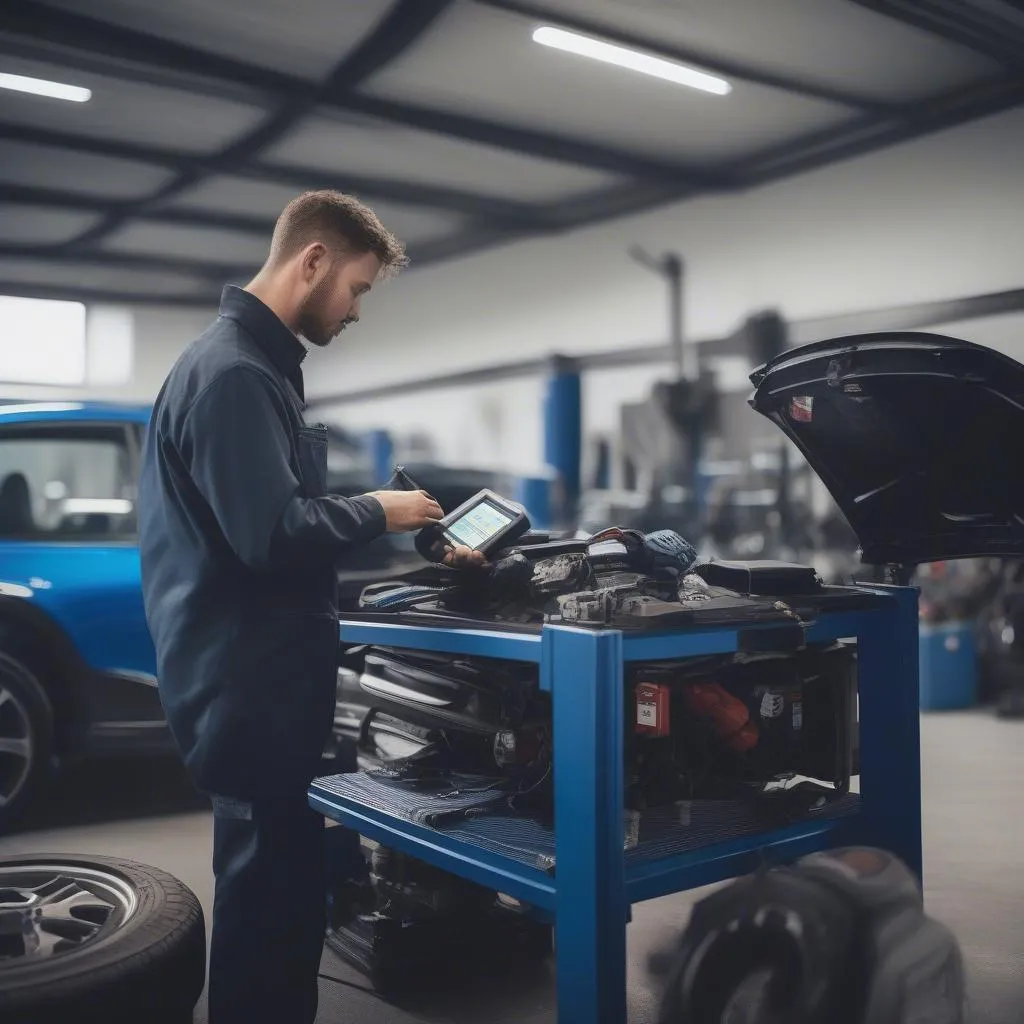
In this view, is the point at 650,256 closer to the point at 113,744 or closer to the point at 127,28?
the point at 127,28

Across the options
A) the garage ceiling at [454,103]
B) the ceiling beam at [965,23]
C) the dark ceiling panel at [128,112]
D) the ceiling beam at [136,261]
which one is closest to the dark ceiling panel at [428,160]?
the garage ceiling at [454,103]

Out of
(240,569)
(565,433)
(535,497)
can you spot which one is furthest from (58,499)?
(565,433)

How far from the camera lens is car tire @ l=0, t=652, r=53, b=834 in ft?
10.9

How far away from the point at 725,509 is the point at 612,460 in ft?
6.07

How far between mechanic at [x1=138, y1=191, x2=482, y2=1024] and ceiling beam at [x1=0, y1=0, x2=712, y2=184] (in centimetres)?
510

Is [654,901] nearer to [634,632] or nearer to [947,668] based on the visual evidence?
[634,632]

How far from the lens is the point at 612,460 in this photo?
9219 mm

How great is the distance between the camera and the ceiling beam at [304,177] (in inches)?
309

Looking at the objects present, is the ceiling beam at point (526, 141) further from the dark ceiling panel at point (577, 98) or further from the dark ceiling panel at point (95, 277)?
the dark ceiling panel at point (95, 277)

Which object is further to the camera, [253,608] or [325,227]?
[325,227]

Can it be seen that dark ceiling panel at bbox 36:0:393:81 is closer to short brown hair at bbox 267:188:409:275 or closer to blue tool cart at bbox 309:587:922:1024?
short brown hair at bbox 267:188:409:275

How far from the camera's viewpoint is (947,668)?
231 inches

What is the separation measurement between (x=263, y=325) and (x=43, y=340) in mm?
12428

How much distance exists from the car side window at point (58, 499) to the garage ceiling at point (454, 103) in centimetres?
318
